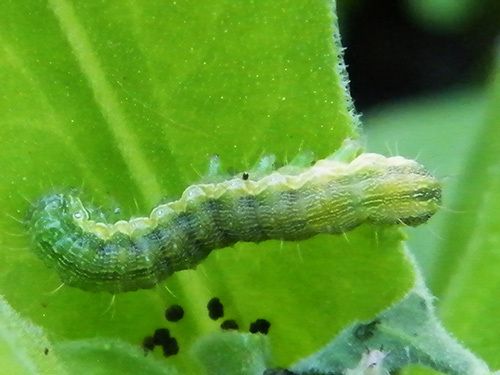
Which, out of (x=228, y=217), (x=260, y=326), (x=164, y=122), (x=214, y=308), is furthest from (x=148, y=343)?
(x=164, y=122)

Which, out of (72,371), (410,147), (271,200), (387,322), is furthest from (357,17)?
(72,371)

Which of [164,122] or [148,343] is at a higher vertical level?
[164,122]

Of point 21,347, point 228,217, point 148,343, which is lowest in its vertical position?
point 21,347

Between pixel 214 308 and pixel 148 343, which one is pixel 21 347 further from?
pixel 214 308

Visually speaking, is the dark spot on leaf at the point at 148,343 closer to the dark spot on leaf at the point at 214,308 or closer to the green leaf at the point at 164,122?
the green leaf at the point at 164,122

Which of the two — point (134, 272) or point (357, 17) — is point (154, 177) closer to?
point (134, 272)

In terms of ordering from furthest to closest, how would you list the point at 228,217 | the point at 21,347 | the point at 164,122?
1. the point at 228,217
2. the point at 164,122
3. the point at 21,347

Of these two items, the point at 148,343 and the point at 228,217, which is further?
the point at 228,217
